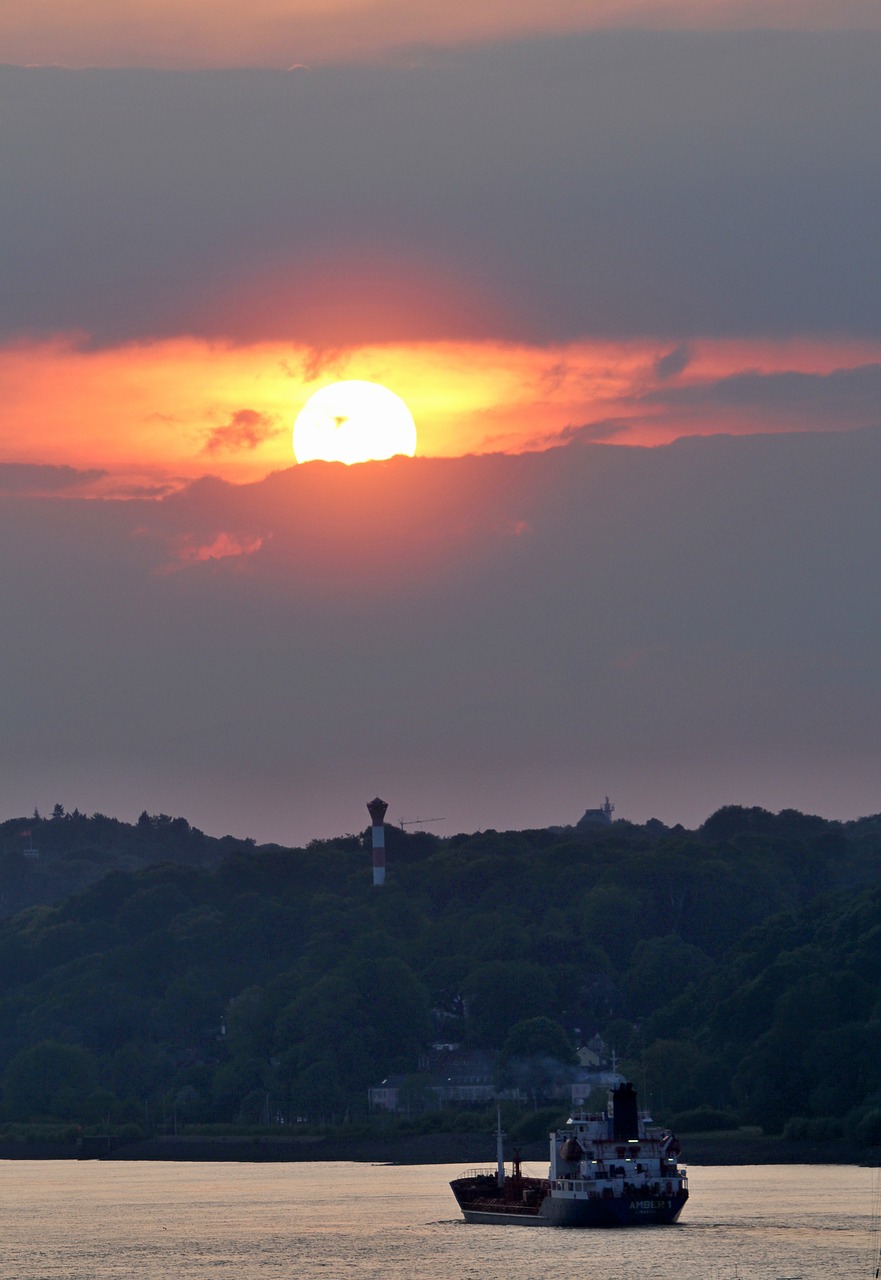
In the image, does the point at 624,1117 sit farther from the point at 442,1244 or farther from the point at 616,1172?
the point at 442,1244

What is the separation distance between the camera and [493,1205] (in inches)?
6545

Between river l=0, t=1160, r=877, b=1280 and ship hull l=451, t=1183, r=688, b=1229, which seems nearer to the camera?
river l=0, t=1160, r=877, b=1280

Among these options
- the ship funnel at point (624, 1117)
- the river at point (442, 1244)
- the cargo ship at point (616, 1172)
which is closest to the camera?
the river at point (442, 1244)

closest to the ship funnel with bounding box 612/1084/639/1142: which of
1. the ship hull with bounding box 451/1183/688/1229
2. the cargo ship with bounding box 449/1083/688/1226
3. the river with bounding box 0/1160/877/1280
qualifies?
the cargo ship with bounding box 449/1083/688/1226

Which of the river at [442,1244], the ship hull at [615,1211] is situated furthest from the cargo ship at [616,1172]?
the river at [442,1244]

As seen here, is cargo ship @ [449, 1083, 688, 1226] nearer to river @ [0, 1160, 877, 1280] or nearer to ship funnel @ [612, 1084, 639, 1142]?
ship funnel @ [612, 1084, 639, 1142]

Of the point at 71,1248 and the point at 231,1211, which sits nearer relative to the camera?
→ the point at 71,1248

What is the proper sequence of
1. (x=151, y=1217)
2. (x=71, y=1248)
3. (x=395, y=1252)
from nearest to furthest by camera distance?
1. (x=395, y=1252)
2. (x=71, y=1248)
3. (x=151, y=1217)

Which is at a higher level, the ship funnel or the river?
the ship funnel

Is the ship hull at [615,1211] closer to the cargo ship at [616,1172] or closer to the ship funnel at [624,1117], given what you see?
the cargo ship at [616,1172]

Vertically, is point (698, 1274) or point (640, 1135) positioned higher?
point (640, 1135)

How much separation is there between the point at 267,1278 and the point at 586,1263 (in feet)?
58.1

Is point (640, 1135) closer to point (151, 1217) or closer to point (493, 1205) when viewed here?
point (493, 1205)

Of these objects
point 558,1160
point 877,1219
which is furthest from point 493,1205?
point 877,1219
